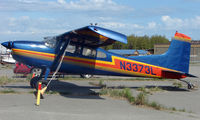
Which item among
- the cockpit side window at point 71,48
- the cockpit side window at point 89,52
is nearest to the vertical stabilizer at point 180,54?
the cockpit side window at point 89,52

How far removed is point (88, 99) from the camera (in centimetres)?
895

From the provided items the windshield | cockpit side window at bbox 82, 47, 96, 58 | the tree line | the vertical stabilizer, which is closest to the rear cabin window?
cockpit side window at bbox 82, 47, 96, 58

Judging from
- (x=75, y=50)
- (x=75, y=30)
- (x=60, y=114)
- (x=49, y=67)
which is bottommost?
(x=60, y=114)

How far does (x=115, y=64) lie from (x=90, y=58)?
1295mm

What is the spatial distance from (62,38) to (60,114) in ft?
15.7

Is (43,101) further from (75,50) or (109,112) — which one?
(75,50)

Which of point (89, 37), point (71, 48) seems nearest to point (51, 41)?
point (71, 48)

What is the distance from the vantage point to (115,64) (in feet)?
37.3

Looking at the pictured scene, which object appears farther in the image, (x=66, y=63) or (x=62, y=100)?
(x=66, y=63)

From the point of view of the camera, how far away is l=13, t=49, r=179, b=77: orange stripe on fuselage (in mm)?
10297

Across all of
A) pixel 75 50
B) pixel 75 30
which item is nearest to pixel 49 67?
pixel 75 50

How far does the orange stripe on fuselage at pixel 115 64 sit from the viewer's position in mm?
10297

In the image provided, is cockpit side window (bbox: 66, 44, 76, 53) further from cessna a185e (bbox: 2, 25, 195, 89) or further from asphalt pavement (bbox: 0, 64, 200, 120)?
asphalt pavement (bbox: 0, 64, 200, 120)

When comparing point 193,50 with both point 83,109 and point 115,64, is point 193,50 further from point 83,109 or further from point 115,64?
point 83,109
